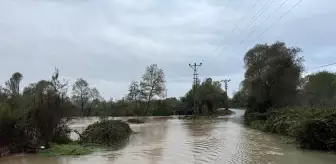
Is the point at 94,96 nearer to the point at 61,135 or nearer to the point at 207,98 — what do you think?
the point at 207,98

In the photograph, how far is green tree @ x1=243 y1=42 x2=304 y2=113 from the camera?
42.0 m

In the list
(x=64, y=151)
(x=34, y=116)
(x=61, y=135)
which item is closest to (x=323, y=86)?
(x=61, y=135)

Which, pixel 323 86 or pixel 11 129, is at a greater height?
pixel 323 86

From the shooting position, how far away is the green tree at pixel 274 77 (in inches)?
1654

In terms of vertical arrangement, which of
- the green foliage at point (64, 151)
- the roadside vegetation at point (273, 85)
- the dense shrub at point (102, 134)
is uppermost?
the roadside vegetation at point (273, 85)

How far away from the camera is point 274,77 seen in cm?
4206

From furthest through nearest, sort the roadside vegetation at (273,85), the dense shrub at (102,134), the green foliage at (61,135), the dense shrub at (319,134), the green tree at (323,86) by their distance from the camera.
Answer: the green tree at (323,86) → the roadside vegetation at (273,85) → the dense shrub at (102,134) → the green foliage at (61,135) → the dense shrub at (319,134)

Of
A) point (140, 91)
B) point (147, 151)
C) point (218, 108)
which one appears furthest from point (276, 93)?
point (218, 108)

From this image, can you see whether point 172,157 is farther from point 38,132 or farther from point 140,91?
point 140,91

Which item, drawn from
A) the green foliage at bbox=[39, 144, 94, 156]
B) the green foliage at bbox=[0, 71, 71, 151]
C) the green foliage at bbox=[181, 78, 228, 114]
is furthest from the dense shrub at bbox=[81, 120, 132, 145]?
the green foliage at bbox=[181, 78, 228, 114]

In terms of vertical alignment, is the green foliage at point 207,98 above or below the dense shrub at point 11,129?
above

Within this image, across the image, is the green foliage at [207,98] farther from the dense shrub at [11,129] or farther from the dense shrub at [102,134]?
the dense shrub at [11,129]

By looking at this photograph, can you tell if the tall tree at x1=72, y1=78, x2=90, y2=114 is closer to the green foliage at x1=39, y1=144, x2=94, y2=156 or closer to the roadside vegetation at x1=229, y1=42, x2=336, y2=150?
the roadside vegetation at x1=229, y1=42, x2=336, y2=150

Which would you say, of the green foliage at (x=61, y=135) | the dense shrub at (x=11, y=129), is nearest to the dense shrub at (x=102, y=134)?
the green foliage at (x=61, y=135)
